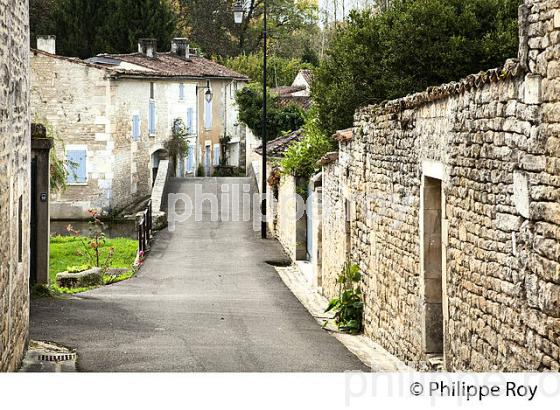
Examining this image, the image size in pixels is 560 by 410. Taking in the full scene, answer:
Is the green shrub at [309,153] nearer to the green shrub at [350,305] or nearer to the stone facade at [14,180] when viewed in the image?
the green shrub at [350,305]

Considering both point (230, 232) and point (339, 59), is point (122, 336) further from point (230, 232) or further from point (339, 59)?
point (230, 232)

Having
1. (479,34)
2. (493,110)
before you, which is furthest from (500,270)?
(479,34)

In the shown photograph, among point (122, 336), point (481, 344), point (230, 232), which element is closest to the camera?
point (481, 344)

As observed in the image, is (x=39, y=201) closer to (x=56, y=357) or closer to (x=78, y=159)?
(x=56, y=357)

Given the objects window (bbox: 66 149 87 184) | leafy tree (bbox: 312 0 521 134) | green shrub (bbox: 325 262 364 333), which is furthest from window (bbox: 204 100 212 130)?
green shrub (bbox: 325 262 364 333)

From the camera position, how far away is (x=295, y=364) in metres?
9.59

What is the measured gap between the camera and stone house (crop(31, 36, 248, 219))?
34406 millimetres

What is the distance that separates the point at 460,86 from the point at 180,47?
35086 mm

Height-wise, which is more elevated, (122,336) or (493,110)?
(493,110)

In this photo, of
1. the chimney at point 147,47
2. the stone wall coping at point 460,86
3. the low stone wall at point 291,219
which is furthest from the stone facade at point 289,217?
the chimney at point 147,47

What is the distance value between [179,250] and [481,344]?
17.1 meters

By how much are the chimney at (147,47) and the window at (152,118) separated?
134 inches

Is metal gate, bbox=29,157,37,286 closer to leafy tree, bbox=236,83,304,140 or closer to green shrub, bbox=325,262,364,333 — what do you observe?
green shrub, bbox=325,262,364,333

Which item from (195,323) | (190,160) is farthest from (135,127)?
(195,323)
